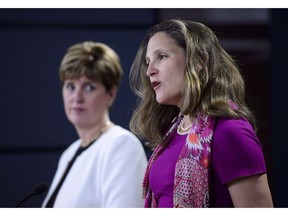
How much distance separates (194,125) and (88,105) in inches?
31.4

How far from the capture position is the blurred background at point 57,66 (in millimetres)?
2484

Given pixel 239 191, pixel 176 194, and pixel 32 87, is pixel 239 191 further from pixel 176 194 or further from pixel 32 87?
pixel 32 87

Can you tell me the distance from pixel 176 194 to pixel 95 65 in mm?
908

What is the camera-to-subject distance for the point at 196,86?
1.73 metres

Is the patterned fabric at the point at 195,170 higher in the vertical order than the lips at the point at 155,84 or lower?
lower

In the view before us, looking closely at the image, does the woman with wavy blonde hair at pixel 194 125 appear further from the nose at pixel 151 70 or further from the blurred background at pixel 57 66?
the blurred background at pixel 57 66

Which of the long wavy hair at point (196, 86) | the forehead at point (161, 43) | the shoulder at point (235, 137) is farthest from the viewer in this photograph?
the forehead at point (161, 43)

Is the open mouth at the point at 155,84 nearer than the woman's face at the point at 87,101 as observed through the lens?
Yes

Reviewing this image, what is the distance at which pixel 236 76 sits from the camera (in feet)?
6.04

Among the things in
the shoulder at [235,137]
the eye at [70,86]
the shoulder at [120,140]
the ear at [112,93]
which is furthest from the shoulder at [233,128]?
the eye at [70,86]

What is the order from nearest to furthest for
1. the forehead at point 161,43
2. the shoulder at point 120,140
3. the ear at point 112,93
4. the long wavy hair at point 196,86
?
the long wavy hair at point 196,86, the forehead at point 161,43, the shoulder at point 120,140, the ear at point 112,93

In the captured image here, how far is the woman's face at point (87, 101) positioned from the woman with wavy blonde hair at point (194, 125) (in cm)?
45

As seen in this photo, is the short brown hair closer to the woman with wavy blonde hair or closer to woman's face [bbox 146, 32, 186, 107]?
the woman with wavy blonde hair
